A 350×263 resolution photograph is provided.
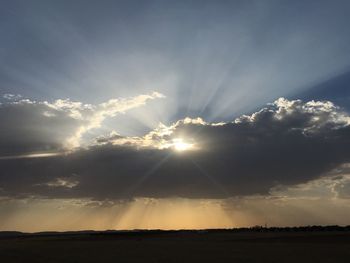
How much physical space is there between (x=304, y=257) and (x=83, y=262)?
25719mm

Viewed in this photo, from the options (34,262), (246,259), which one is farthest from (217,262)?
(34,262)

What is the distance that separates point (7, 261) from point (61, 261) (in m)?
8.15

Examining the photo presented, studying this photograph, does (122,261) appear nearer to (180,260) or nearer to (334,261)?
(180,260)

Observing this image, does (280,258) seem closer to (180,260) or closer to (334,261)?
(334,261)

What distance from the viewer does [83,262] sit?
2308 inches

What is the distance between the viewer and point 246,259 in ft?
189

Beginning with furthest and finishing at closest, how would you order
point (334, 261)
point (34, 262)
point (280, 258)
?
point (34, 262), point (280, 258), point (334, 261)

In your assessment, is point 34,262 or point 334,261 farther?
point 34,262

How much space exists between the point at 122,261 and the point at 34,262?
11.2 m

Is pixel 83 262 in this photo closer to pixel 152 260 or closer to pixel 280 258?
pixel 152 260

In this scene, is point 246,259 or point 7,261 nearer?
point 246,259

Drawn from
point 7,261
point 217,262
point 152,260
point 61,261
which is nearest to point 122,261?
point 152,260

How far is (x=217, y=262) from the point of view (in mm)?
54625

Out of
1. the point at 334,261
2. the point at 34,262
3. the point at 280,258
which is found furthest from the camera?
the point at 34,262
